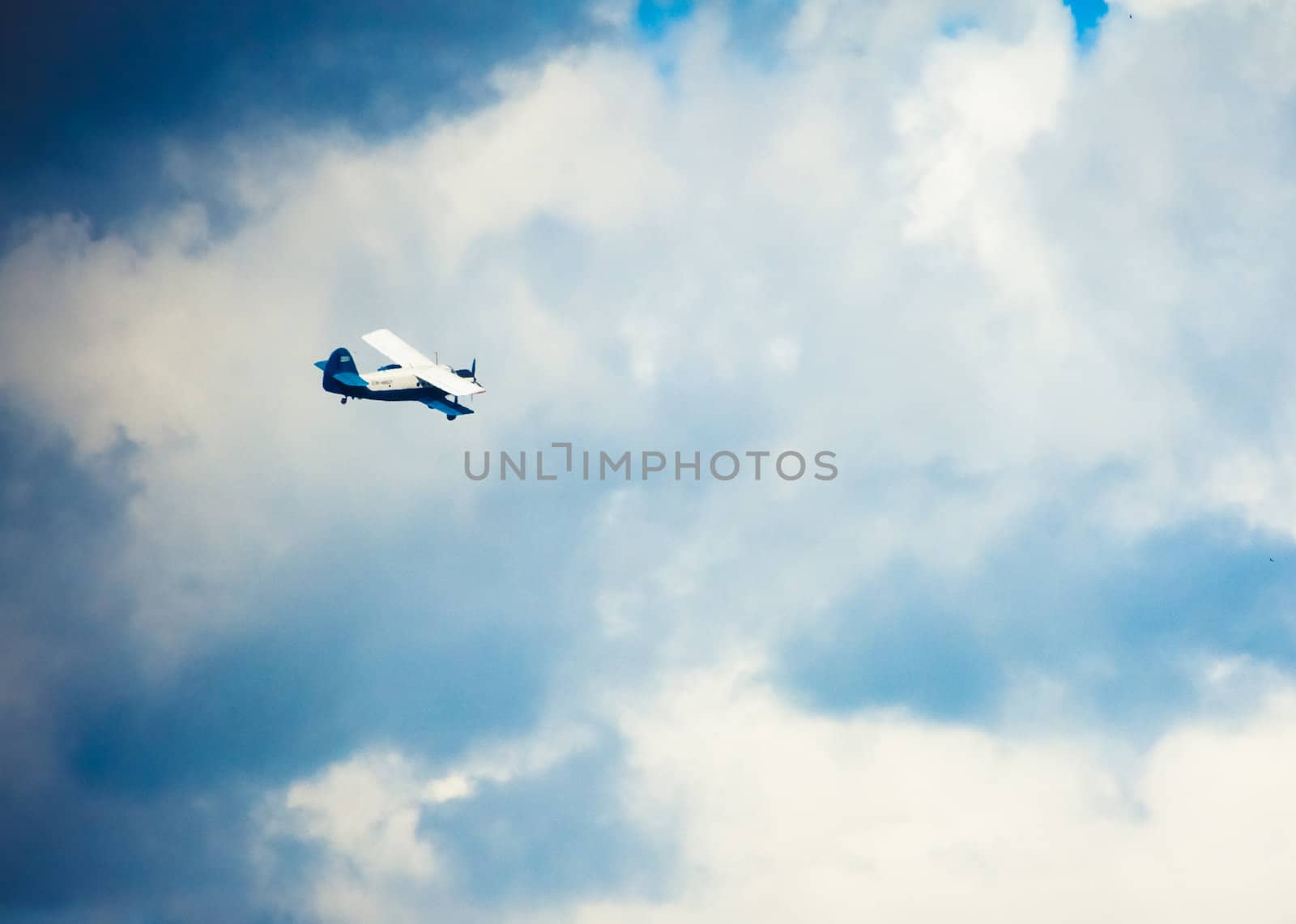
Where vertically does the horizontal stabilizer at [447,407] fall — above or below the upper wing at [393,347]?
below

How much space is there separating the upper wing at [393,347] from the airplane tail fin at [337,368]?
9226 millimetres

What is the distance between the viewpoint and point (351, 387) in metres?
183

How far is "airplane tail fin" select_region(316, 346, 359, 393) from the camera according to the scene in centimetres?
18225

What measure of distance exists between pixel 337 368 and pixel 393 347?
1462 cm

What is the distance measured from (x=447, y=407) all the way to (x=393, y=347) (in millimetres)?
17688

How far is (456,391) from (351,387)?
13.4m

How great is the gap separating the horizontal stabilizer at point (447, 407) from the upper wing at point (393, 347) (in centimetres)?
846

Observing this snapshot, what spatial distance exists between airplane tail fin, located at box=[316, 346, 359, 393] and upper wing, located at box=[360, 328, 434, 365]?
9.23 metres

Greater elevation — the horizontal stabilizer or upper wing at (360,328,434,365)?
upper wing at (360,328,434,365)

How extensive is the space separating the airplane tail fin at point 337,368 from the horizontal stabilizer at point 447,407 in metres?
10.1

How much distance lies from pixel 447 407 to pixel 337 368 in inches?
567

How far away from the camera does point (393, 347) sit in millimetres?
196000

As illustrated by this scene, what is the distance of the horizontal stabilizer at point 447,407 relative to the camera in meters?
183

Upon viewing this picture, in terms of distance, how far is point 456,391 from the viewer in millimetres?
181250
